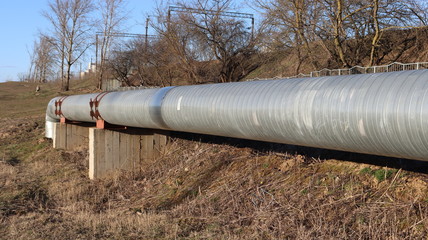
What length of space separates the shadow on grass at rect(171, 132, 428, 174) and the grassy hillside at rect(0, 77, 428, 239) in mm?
19

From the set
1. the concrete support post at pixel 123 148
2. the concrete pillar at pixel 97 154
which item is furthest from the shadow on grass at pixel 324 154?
the concrete pillar at pixel 97 154

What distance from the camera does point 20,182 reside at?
35.4ft

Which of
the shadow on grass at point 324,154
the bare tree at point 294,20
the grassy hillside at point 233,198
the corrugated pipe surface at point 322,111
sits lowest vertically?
the grassy hillside at point 233,198

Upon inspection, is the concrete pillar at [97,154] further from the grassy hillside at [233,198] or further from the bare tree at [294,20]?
the bare tree at [294,20]

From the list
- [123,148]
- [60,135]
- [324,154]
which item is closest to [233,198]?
[324,154]

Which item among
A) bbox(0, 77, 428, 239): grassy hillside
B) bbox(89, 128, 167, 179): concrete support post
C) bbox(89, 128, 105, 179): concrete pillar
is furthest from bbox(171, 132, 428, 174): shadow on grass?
bbox(89, 128, 105, 179): concrete pillar

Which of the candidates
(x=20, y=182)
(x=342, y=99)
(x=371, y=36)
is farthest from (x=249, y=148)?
(x=371, y=36)

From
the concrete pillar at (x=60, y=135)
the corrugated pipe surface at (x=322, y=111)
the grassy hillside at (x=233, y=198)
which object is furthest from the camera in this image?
the concrete pillar at (x=60, y=135)

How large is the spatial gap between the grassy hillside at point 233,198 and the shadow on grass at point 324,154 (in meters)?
0.02

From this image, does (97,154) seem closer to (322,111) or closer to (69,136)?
(69,136)

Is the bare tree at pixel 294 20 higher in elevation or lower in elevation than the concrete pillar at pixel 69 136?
higher

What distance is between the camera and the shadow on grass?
564cm

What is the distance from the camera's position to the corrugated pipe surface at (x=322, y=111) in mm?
4004

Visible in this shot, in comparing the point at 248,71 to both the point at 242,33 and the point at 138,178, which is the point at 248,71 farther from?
the point at 138,178
